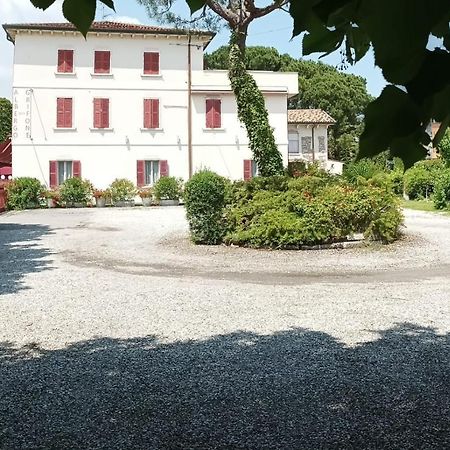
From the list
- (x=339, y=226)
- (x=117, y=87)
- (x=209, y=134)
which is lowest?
(x=339, y=226)

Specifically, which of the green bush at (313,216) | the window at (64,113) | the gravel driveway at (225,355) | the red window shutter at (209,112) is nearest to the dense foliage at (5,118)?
the window at (64,113)

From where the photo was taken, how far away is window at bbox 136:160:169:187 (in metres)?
29.7

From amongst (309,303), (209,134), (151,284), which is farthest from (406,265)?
(209,134)

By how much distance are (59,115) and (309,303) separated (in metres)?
24.7

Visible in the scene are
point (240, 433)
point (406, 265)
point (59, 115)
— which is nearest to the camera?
point (240, 433)

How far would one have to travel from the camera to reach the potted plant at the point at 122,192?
28.8m

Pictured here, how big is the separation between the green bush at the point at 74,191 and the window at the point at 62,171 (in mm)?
733

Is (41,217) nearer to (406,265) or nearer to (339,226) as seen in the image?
(339,226)

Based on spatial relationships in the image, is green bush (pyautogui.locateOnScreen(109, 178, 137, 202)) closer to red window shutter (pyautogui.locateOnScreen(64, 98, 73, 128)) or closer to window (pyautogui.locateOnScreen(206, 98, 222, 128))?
red window shutter (pyautogui.locateOnScreen(64, 98, 73, 128))

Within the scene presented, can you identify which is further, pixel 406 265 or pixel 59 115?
pixel 59 115

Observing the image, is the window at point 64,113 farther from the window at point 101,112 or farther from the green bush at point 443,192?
the green bush at point 443,192

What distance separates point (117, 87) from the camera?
29.5 metres

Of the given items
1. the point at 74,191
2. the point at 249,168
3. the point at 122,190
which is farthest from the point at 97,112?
the point at 249,168

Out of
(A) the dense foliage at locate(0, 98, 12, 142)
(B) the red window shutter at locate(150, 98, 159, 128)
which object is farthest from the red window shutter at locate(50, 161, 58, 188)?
(A) the dense foliage at locate(0, 98, 12, 142)
